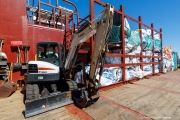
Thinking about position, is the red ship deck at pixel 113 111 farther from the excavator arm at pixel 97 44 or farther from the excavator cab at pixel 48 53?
the excavator cab at pixel 48 53

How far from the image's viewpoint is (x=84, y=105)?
3.11 metres

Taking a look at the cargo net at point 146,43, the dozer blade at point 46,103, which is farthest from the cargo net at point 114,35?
the dozer blade at point 46,103

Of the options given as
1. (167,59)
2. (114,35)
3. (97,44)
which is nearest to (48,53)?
(97,44)

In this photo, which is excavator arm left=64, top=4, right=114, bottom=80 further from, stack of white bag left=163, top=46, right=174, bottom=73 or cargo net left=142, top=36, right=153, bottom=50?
stack of white bag left=163, top=46, right=174, bottom=73

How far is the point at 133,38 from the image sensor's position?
22.1ft

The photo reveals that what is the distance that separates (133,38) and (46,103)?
6.11 m

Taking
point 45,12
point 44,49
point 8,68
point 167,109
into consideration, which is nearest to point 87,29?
point 44,49

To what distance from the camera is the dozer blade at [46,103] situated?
271 centimetres

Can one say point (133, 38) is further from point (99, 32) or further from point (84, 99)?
point (84, 99)

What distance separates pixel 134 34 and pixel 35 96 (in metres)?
6.55

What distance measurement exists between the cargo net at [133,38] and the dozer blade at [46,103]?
507 cm

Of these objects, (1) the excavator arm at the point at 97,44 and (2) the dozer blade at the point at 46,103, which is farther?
(1) the excavator arm at the point at 97,44

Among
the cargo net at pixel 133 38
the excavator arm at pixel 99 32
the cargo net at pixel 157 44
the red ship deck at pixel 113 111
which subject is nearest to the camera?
the red ship deck at pixel 113 111

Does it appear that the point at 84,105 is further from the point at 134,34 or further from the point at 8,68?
the point at 134,34
